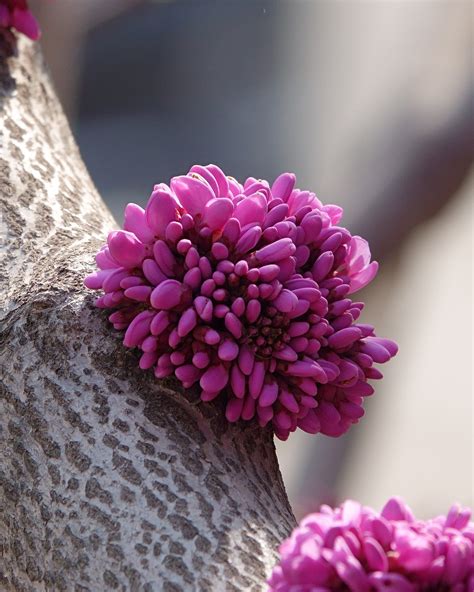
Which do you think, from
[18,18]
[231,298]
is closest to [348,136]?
[18,18]

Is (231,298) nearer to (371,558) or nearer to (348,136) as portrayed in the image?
(371,558)

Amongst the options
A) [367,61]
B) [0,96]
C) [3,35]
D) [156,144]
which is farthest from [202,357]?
[156,144]

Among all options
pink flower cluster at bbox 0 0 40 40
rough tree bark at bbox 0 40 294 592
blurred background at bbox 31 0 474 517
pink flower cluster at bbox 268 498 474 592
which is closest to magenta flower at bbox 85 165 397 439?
rough tree bark at bbox 0 40 294 592

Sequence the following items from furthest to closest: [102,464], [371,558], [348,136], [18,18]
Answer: [348,136] < [18,18] < [102,464] < [371,558]

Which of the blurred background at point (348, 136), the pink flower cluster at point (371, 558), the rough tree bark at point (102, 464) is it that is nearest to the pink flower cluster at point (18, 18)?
the rough tree bark at point (102, 464)

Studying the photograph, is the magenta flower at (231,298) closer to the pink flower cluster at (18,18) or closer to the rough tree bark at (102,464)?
the rough tree bark at (102,464)

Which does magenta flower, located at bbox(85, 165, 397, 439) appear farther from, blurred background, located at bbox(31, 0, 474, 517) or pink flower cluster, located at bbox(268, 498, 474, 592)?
blurred background, located at bbox(31, 0, 474, 517)
